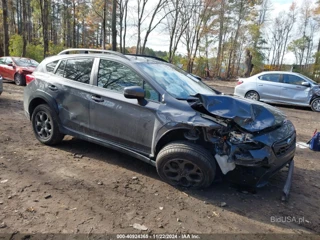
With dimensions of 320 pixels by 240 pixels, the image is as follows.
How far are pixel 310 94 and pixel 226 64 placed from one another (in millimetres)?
28818

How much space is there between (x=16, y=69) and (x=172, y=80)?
35.1 ft

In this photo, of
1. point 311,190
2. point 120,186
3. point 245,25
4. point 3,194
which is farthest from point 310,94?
point 245,25

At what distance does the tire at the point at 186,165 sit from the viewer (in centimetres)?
299

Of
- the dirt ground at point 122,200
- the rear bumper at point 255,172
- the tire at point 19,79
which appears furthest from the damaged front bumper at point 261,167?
the tire at point 19,79

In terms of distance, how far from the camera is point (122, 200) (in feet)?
9.67

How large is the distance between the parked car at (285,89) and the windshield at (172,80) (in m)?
7.73

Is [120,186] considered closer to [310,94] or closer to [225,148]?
[225,148]

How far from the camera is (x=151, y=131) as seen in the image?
130 inches

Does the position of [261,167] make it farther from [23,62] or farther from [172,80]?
[23,62]

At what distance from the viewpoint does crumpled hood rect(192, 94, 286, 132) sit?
299 cm

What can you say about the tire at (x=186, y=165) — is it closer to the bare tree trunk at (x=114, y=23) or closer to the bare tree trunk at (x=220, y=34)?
the bare tree trunk at (x=114, y=23)

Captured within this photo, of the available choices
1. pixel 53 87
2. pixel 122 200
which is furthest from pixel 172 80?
pixel 53 87

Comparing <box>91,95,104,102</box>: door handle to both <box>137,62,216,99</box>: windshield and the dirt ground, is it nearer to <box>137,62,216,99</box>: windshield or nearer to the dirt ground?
<box>137,62,216,99</box>: windshield

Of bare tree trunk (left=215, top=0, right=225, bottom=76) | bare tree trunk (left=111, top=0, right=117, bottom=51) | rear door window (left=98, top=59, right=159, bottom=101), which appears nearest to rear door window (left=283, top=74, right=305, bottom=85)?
bare tree trunk (left=111, top=0, right=117, bottom=51)
